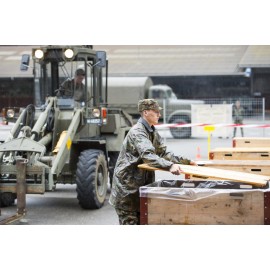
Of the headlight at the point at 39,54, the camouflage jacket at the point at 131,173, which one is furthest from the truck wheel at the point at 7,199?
the camouflage jacket at the point at 131,173

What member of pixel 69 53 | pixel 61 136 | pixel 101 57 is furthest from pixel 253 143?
pixel 69 53

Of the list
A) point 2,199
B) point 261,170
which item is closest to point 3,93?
point 2,199

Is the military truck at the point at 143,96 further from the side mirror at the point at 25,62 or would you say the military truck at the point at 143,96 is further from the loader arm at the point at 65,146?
the side mirror at the point at 25,62

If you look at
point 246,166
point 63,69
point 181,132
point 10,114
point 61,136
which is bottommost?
point 246,166

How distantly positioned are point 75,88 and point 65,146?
0.93 meters

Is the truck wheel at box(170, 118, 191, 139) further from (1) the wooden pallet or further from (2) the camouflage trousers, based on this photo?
(1) the wooden pallet

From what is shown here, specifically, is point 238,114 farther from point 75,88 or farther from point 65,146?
point 65,146

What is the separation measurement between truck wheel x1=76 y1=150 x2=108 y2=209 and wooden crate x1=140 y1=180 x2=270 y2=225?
317 cm

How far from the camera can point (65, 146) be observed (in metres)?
7.36

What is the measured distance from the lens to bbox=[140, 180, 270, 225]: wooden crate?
13.1 ft

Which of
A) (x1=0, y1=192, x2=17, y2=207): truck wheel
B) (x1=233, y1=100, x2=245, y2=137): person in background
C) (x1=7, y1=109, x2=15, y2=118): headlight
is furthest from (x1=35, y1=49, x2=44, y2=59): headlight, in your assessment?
(x1=233, y1=100, x2=245, y2=137): person in background

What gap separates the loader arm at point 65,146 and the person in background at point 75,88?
0.23 metres

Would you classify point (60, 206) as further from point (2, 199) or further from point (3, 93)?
point (3, 93)

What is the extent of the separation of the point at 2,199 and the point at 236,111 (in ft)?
17.6
